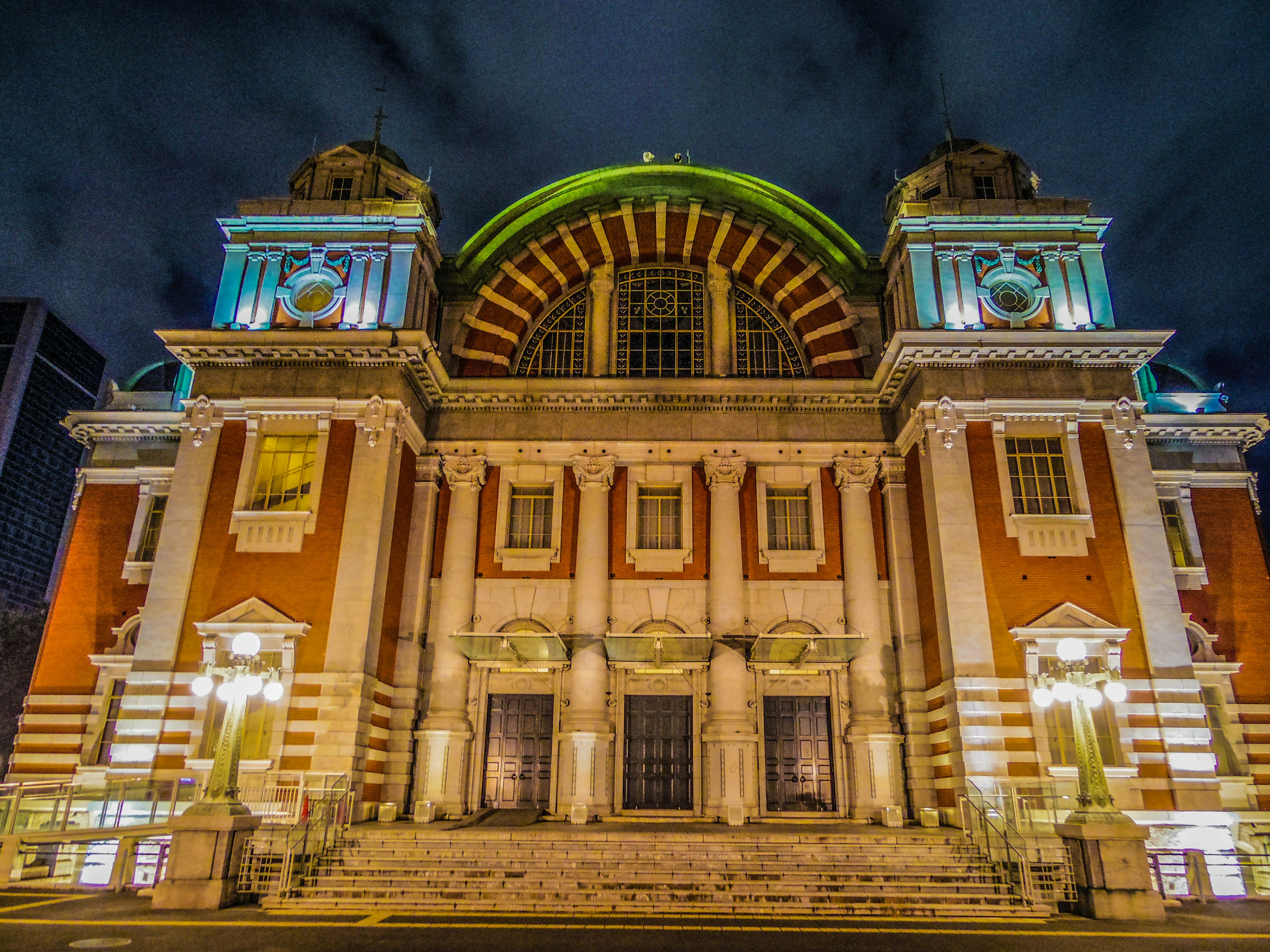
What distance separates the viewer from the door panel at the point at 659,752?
829 inches

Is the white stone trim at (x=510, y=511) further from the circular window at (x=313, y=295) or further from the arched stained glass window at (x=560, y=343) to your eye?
the circular window at (x=313, y=295)

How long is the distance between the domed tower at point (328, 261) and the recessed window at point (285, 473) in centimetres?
309

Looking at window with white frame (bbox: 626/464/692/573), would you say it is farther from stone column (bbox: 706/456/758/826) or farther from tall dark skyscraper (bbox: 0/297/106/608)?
tall dark skyscraper (bbox: 0/297/106/608)

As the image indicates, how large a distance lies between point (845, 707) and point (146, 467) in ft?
69.5

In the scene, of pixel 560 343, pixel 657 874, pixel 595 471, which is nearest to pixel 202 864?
pixel 657 874

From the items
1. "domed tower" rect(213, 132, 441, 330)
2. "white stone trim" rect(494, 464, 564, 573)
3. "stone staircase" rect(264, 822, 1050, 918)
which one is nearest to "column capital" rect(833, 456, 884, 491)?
"white stone trim" rect(494, 464, 564, 573)

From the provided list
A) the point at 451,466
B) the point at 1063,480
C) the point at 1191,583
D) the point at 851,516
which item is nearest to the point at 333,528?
the point at 451,466

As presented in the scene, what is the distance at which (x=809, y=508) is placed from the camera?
75.9ft

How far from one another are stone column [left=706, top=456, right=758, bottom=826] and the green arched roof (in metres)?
7.16

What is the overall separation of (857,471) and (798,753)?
7.57m

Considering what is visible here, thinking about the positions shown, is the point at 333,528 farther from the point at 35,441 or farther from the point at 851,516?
the point at 35,441

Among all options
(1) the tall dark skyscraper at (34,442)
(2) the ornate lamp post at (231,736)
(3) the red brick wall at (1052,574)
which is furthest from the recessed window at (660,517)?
(1) the tall dark skyscraper at (34,442)

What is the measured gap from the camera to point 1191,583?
74.3 ft

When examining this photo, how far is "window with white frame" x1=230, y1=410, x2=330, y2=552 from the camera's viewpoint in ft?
65.8
